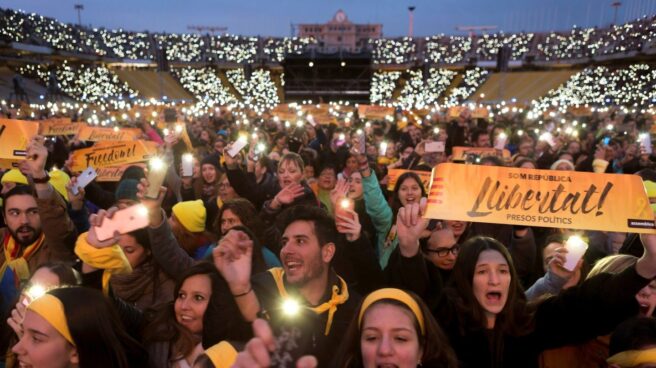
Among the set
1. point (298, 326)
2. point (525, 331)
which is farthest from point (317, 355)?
point (525, 331)

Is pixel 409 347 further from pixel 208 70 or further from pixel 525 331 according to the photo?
pixel 208 70

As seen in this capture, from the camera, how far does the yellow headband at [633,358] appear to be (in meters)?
2.48

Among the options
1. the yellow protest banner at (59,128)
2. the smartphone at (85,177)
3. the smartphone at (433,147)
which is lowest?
the smartphone at (85,177)

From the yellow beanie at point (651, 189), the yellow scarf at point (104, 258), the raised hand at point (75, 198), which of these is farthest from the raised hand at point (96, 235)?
the yellow beanie at point (651, 189)

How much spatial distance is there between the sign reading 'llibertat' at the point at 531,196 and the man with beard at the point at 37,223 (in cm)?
274

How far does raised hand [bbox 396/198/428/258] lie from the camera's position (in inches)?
120

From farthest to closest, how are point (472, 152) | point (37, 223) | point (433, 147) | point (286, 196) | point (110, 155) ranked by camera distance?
point (472, 152), point (433, 147), point (110, 155), point (286, 196), point (37, 223)

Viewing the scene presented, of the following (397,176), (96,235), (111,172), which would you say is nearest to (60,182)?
(111,172)

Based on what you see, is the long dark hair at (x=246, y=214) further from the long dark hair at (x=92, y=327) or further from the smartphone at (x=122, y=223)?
the long dark hair at (x=92, y=327)

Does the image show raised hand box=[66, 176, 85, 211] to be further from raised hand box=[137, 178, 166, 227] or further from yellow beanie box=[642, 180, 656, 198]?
yellow beanie box=[642, 180, 656, 198]

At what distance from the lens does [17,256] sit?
13.2ft

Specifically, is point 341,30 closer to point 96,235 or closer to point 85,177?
point 85,177

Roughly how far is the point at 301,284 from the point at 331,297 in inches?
7.1

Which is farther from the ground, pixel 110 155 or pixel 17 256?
pixel 110 155
